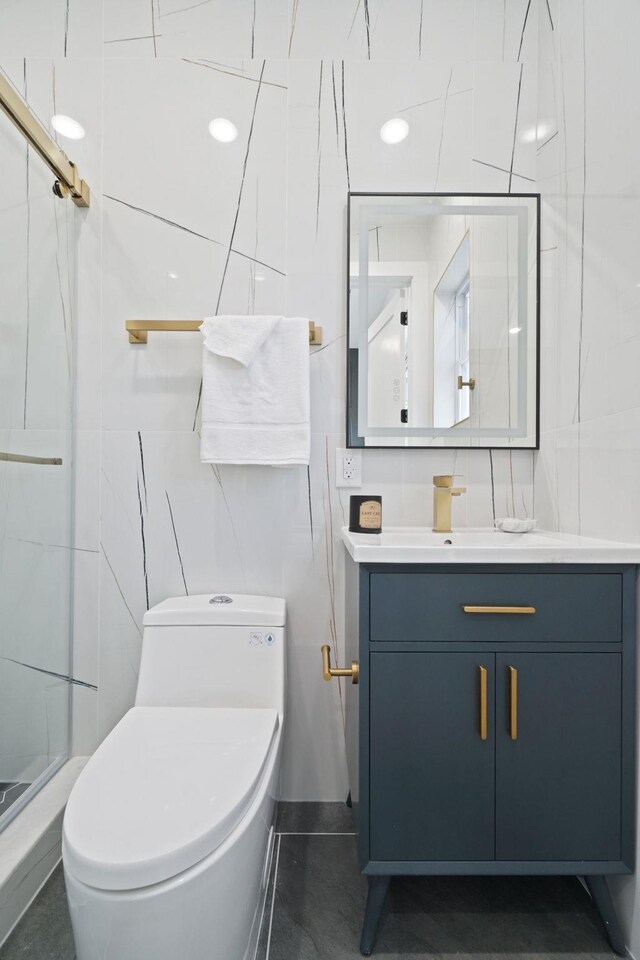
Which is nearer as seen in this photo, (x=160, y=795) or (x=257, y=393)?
(x=160, y=795)

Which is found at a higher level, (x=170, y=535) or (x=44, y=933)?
(x=170, y=535)

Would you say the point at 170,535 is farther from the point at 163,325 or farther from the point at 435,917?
the point at 435,917

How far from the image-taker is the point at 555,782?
1.03m

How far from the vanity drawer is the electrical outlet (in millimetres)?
493

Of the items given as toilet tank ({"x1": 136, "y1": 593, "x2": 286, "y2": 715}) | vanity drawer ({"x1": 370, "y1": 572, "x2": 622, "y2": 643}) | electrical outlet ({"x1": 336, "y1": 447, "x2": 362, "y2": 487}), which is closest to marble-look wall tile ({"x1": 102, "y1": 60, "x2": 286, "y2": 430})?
electrical outlet ({"x1": 336, "y1": 447, "x2": 362, "y2": 487})

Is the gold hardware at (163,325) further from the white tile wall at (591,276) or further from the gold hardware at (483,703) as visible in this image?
the gold hardware at (483,703)

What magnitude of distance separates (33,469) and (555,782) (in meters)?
1.38

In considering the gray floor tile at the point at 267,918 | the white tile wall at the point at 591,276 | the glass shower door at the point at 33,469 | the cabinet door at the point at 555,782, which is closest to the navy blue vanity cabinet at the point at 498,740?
the cabinet door at the point at 555,782

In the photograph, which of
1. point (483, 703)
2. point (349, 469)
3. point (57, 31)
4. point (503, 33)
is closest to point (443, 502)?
point (349, 469)

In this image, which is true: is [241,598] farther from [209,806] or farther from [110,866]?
[110,866]

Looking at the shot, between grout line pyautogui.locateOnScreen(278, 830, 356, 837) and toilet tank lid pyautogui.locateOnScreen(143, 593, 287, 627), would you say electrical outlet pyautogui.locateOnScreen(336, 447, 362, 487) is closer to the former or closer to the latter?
toilet tank lid pyautogui.locateOnScreen(143, 593, 287, 627)

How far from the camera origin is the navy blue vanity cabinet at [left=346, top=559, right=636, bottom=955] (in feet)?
3.38

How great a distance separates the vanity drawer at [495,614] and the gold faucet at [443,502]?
0.39m

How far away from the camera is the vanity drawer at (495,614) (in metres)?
1.04
